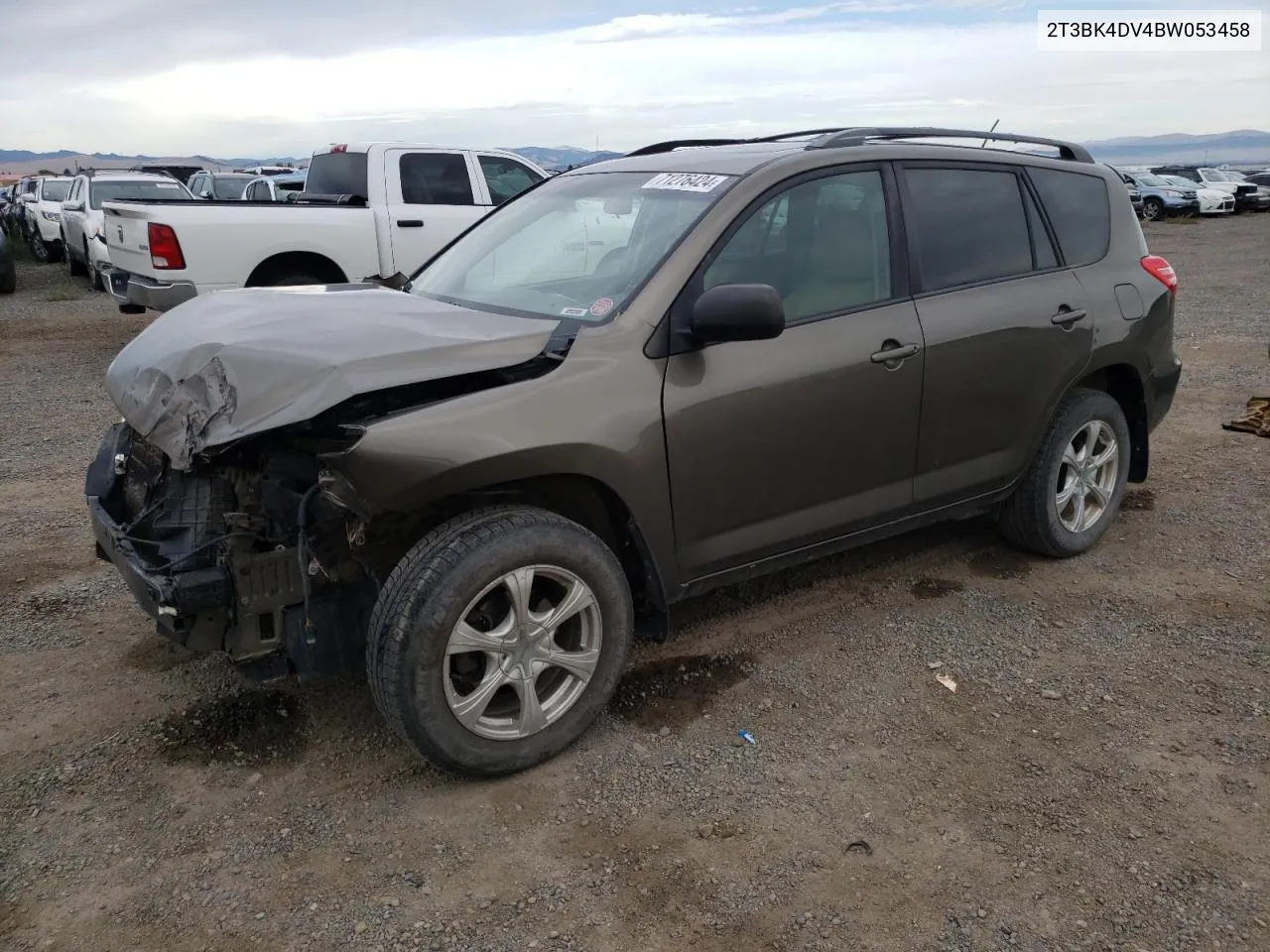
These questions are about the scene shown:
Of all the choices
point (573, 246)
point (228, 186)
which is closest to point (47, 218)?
point (228, 186)

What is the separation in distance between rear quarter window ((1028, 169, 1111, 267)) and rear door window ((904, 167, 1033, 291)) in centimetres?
19

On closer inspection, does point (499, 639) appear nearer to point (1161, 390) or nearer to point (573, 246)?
point (573, 246)

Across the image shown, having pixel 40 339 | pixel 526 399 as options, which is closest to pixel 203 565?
pixel 526 399

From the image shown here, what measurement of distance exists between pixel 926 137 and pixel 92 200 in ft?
49.8

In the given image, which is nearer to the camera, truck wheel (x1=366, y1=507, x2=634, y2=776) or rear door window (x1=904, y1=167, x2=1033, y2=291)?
truck wheel (x1=366, y1=507, x2=634, y2=776)

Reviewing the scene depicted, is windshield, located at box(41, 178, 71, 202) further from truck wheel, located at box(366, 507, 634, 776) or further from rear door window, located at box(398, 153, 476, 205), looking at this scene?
truck wheel, located at box(366, 507, 634, 776)

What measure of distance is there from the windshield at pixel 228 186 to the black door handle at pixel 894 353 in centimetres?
1835

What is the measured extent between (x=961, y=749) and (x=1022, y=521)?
1592mm

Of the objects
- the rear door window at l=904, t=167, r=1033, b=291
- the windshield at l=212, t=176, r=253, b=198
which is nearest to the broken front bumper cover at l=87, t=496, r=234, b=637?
the rear door window at l=904, t=167, r=1033, b=291

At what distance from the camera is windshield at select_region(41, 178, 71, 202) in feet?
66.8

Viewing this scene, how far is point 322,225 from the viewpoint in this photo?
8703 mm

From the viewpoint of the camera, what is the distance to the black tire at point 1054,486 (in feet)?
14.1

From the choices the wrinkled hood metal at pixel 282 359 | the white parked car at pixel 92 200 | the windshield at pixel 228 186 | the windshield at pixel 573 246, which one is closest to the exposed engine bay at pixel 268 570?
the wrinkled hood metal at pixel 282 359

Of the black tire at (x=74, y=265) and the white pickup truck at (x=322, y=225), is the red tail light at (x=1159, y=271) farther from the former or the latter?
the black tire at (x=74, y=265)
